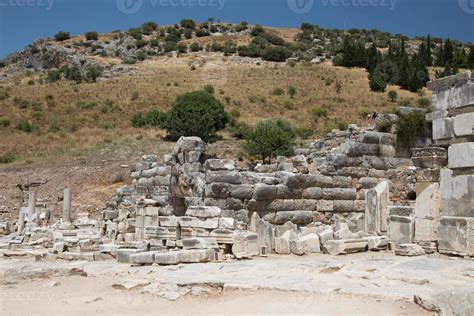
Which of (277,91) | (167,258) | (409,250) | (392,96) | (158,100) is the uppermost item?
(277,91)

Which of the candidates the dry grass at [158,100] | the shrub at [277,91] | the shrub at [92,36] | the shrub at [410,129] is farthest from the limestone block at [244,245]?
the shrub at [92,36]

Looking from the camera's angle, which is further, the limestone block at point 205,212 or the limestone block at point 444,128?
the limestone block at point 205,212

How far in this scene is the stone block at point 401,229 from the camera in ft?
32.2

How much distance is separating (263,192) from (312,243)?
2.16 meters

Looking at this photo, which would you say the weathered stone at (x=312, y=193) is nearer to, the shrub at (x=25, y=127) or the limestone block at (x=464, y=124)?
the limestone block at (x=464, y=124)

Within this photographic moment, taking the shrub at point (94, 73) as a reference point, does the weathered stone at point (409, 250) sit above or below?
below

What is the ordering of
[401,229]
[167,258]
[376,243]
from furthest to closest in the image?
Result: [401,229]
[376,243]
[167,258]

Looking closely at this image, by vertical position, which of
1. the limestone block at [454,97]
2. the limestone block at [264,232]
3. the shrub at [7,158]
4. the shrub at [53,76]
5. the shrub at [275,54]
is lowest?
the limestone block at [264,232]

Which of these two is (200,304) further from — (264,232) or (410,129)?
(410,129)

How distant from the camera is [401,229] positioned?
32.9 feet

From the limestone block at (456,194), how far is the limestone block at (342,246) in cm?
167

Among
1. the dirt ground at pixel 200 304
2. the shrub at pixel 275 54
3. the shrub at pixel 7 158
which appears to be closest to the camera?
the dirt ground at pixel 200 304

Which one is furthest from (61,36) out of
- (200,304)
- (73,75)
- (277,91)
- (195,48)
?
(200,304)

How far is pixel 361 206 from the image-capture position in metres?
13.1
